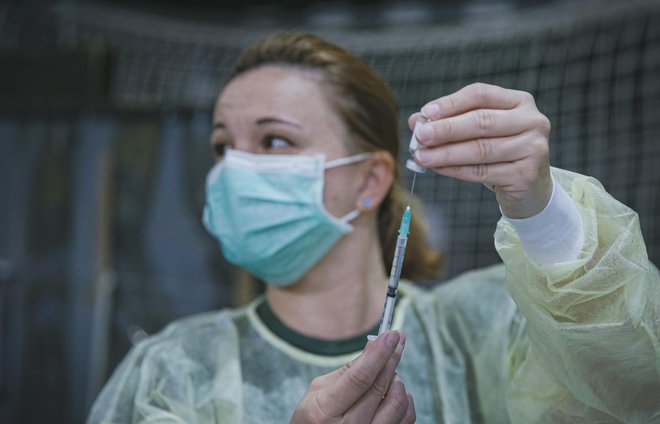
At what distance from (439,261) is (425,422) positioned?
0.55 m

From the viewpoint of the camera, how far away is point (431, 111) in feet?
3.02

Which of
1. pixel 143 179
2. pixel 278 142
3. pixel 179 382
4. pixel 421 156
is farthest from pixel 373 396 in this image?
pixel 143 179

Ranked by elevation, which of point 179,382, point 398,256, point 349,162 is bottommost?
point 179,382

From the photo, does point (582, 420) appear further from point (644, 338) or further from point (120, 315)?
point (120, 315)

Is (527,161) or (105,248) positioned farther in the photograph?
(105,248)

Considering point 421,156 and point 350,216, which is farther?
point 350,216

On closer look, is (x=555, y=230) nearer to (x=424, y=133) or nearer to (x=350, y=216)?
(x=424, y=133)

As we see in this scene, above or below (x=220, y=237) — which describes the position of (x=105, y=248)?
below

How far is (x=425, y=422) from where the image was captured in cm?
128

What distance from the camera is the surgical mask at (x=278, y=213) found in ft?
4.42

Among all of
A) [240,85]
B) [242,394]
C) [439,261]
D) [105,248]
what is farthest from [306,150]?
[105,248]

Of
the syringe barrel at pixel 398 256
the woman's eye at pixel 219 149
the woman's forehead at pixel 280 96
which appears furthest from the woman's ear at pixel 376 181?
the syringe barrel at pixel 398 256

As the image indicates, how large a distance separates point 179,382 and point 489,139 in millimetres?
678

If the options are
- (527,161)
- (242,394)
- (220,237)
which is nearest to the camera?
(527,161)
